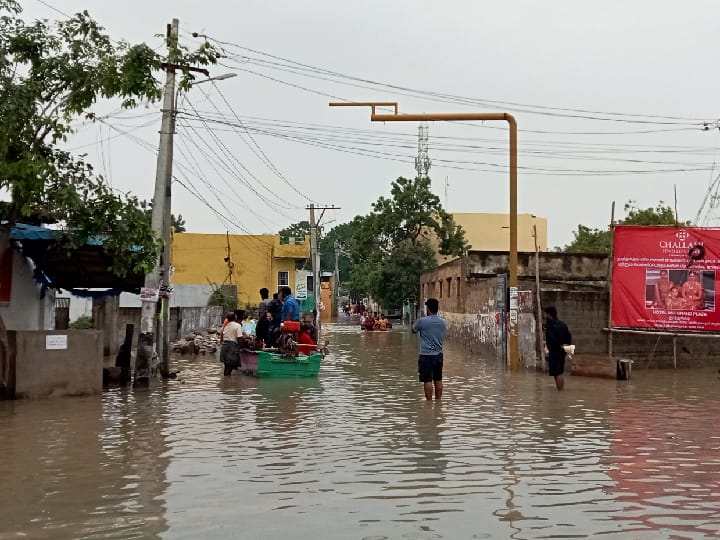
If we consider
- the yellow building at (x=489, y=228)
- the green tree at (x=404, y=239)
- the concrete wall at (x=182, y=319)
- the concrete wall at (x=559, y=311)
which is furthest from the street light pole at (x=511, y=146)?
the yellow building at (x=489, y=228)

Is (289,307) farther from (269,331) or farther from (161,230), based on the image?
(161,230)

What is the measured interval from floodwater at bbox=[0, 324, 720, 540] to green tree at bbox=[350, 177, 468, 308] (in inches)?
1608

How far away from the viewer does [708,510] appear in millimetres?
7344

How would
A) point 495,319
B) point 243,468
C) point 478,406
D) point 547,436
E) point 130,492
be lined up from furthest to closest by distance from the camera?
point 495,319 → point 478,406 → point 547,436 → point 243,468 → point 130,492

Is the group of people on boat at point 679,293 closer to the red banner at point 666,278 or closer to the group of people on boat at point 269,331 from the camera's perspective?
the red banner at point 666,278

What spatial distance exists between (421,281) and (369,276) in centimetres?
553

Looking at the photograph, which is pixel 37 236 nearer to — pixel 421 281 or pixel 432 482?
pixel 432 482

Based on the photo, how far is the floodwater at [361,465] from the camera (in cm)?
693

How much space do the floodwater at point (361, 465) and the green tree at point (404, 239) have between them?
134 ft

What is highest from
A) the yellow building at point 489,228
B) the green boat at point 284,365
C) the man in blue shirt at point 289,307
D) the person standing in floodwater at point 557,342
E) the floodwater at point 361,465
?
the yellow building at point 489,228

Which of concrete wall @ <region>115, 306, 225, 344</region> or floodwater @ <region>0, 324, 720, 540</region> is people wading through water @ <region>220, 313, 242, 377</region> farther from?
concrete wall @ <region>115, 306, 225, 344</region>

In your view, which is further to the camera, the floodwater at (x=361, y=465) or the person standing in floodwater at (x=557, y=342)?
the person standing in floodwater at (x=557, y=342)

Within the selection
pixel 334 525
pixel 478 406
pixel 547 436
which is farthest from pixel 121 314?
pixel 334 525

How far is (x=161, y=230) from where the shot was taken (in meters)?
19.1
